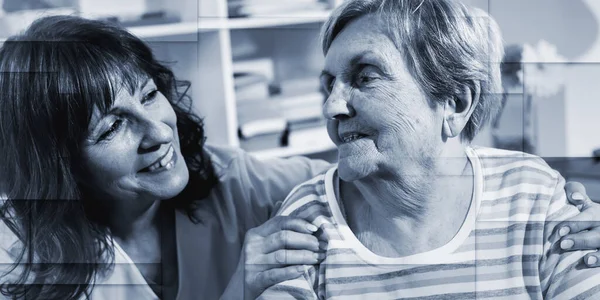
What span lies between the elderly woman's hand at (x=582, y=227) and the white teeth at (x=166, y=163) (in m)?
0.87

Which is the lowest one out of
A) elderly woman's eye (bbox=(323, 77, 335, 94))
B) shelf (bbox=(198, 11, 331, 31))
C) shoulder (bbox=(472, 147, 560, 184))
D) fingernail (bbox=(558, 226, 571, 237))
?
fingernail (bbox=(558, 226, 571, 237))

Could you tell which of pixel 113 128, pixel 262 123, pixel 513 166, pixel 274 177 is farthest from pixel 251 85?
pixel 513 166

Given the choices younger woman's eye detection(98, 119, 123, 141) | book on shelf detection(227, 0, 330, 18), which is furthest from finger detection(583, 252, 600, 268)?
younger woman's eye detection(98, 119, 123, 141)

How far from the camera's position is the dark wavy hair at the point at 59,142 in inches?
56.9

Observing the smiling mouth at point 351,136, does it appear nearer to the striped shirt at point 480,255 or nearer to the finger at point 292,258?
the striped shirt at point 480,255

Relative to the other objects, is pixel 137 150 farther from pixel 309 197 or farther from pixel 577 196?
pixel 577 196

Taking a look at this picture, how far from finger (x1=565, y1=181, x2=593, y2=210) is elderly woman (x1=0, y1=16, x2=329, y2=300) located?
0.55 m

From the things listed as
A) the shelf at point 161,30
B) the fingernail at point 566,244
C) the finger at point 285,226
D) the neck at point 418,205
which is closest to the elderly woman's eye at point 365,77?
the neck at point 418,205

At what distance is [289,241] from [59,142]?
0.56m

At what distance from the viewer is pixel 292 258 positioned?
1.43 m

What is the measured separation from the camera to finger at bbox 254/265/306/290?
4.64 feet

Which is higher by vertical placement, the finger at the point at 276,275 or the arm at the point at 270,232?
the arm at the point at 270,232

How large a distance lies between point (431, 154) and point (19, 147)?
3.04 ft

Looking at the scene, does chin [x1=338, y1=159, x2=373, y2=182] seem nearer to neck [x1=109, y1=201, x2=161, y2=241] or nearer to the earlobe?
the earlobe
